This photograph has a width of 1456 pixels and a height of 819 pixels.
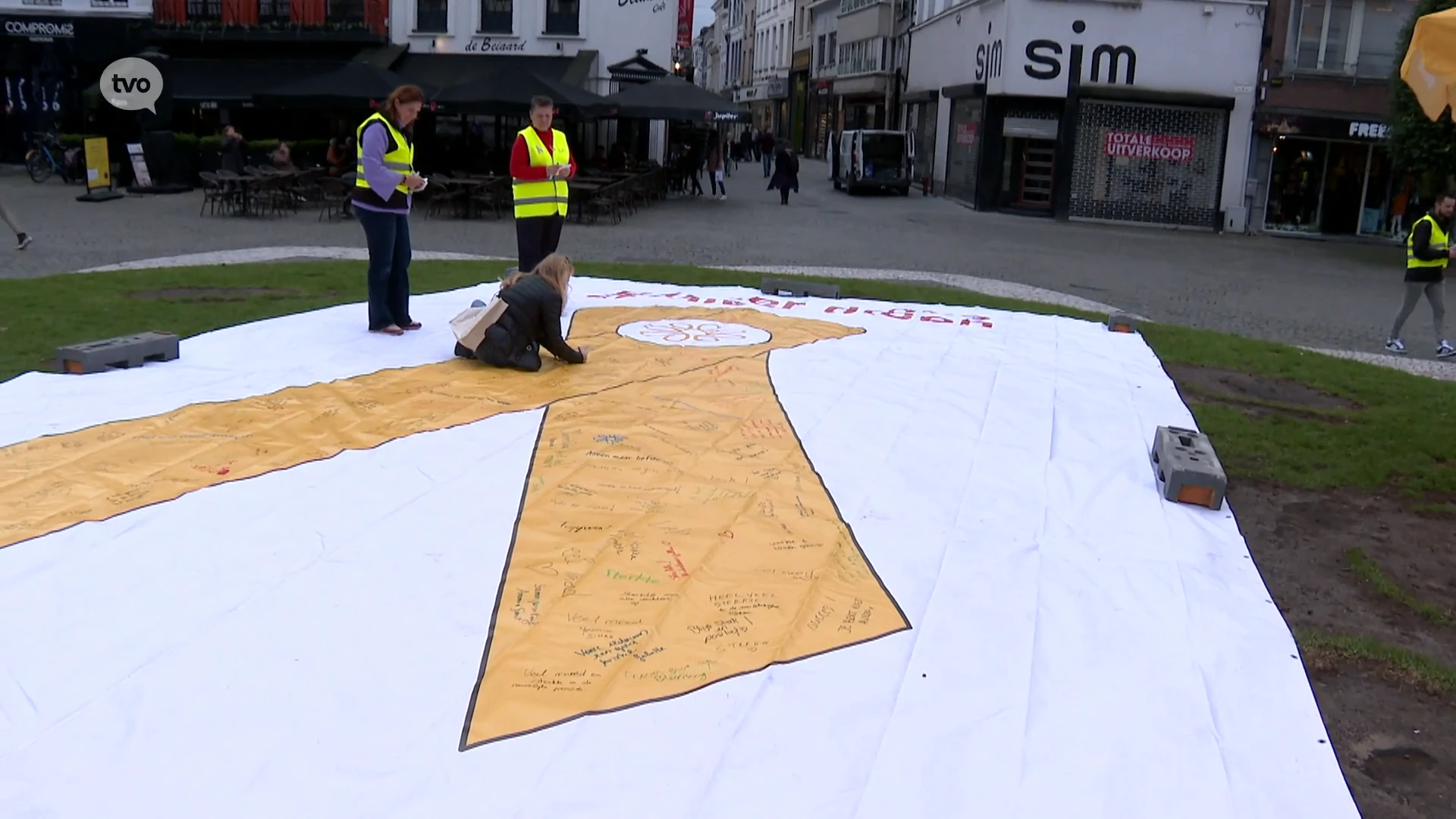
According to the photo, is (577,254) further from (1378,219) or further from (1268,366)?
(1378,219)

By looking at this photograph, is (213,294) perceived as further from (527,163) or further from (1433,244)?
(1433,244)

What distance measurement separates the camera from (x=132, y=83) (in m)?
24.2

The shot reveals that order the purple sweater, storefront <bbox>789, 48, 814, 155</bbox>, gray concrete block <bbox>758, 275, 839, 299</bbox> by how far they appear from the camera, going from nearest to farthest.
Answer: the purple sweater < gray concrete block <bbox>758, 275, 839, 299</bbox> < storefront <bbox>789, 48, 814, 155</bbox>

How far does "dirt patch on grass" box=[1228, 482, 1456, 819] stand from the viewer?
3.70 metres

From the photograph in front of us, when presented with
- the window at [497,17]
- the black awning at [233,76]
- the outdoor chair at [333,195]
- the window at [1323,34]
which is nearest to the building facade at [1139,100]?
the window at [1323,34]

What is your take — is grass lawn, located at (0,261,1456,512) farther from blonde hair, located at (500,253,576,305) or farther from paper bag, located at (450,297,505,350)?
blonde hair, located at (500,253,576,305)

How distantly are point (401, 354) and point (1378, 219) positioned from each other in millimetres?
26717

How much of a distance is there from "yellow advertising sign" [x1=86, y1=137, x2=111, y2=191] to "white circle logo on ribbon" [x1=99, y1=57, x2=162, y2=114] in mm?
889

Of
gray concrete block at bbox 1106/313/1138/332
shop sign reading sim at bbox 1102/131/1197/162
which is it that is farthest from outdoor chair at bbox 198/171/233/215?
shop sign reading sim at bbox 1102/131/1197/162

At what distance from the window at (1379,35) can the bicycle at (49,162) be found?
94.8ft

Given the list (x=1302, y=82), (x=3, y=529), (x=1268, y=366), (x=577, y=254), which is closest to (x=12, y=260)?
(x=577, y=254)

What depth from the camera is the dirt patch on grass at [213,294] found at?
34.6 feet

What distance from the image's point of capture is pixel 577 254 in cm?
1655

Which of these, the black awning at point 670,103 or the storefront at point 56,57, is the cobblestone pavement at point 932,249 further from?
the storefront at point 56,57
